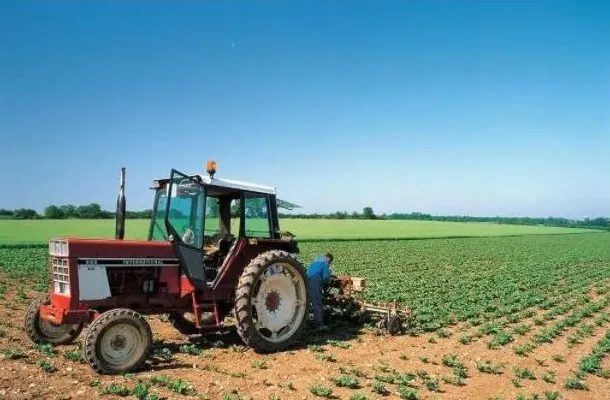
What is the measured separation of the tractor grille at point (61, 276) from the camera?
7.26m

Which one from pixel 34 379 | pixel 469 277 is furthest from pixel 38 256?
pixel 34 379

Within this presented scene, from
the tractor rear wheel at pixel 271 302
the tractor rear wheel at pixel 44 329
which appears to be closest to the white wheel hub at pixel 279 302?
the tractor rear wheel at pixel 271 302

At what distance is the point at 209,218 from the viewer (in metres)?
8.75

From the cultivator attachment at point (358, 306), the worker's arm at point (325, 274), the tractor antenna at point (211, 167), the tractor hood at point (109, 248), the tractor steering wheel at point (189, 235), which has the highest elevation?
the tractor antenna at point (211, 167)

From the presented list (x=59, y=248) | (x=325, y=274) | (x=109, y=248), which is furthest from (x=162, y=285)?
(x=325, y=274)

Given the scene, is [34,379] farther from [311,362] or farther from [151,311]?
[311,362]

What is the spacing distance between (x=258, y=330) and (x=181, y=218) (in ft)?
7.36

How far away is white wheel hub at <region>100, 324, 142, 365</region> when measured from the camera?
273 inches

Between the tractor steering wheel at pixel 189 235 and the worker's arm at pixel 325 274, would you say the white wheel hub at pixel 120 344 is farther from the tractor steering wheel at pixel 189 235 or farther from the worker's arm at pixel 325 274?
the worker's arm at pixel 325 274

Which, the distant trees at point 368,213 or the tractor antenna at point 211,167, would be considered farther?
the distant trees at point 368,213

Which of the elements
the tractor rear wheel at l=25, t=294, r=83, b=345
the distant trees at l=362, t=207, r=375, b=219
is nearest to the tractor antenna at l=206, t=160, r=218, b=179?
the tractor rear wheel at l=25, t=294, r=83, b=345

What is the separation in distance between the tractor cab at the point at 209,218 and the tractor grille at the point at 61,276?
155 cm

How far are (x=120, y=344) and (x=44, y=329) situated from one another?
2.01 meters

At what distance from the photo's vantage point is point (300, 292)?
927cm
